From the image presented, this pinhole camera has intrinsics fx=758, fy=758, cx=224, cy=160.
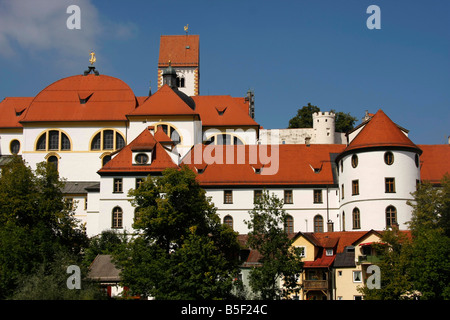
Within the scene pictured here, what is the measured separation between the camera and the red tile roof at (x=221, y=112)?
74.6 m

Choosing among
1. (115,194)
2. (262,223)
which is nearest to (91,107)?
(115,194)

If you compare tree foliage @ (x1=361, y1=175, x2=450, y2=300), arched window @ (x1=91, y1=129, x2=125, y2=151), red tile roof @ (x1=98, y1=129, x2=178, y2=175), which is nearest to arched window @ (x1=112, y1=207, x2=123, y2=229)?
red tile roof @ (x1=98, y1=129, x2=178, y2=175)

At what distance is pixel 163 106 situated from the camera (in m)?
70.5

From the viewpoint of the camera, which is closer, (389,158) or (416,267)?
(416,267)

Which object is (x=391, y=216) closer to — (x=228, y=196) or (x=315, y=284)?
(x=315, y=284)

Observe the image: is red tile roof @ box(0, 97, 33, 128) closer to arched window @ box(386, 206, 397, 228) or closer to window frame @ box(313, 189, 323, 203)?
window frame @ box(313, 189, 323, 203)

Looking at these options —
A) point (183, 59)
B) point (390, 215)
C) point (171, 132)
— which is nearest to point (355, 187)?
point (390, 215)

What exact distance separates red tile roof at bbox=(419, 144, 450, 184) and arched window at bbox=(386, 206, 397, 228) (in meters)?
6.26

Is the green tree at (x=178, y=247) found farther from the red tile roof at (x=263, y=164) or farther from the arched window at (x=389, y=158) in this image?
the arched window at (x=389, y=158)

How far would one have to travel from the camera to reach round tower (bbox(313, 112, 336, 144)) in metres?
93.1

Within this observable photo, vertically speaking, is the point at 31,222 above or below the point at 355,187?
below

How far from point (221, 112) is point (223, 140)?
3535mm
